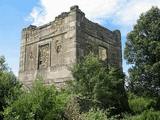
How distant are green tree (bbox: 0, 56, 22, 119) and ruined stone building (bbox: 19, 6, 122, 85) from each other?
3.57 meters

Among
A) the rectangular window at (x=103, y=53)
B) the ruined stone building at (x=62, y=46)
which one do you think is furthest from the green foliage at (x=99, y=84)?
the rectangular window at (x=103, y=53)

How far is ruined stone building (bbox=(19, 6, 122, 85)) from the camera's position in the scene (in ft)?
68.2

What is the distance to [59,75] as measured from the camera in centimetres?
2098

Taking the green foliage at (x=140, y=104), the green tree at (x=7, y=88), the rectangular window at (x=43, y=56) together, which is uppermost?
the rectangular window at (x=43, y=56)

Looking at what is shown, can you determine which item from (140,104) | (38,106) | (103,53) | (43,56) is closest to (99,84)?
(140,104)

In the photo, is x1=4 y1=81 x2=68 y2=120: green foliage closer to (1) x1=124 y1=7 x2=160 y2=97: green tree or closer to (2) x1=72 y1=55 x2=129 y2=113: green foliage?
(2) x1=72 y1=55 x2=129 y2=113: green foliage

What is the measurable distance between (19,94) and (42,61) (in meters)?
8.48

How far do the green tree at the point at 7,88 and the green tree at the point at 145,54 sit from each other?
7053 millimetres

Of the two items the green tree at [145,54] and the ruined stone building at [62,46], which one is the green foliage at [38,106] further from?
the green tree at [145,54]

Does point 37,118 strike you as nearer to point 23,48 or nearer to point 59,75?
point 59,75

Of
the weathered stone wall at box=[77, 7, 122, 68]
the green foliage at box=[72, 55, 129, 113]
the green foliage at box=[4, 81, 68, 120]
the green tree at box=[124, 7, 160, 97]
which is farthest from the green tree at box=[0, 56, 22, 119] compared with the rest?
the green tree at box=[124, 7, 160, 97]

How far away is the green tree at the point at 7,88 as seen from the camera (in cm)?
1421

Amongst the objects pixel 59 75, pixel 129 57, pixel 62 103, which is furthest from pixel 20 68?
pixel 62 103

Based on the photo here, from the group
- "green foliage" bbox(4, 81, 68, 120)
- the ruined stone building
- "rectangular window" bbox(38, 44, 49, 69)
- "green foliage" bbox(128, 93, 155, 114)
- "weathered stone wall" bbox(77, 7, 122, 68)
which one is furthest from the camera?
"rectangular window" bbox(38, 44, 49, 69)
